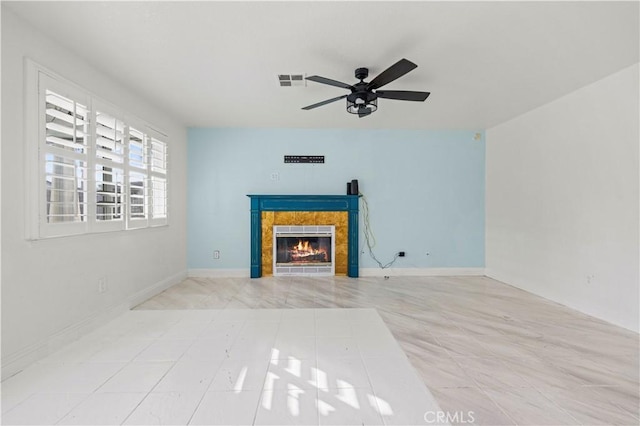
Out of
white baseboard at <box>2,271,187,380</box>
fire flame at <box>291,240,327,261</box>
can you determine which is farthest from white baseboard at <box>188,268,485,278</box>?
white baseboard at <box>2,271,187,380</box>

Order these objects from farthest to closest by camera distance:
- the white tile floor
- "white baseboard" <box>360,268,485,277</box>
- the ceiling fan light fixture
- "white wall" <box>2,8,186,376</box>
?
1. "white baseboard" <box>360,268,485,277</box>
2. the ceiling fan light fixture
3. "white wall" <box>2,8,186,376</box>
4. the white tile floor

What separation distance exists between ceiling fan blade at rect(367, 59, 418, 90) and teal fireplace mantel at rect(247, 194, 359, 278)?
2395 millimetres

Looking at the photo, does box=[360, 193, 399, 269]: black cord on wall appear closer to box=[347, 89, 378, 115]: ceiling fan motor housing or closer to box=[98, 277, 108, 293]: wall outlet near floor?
box=[347, 89, 378, 115]: ceiling fan motor housing

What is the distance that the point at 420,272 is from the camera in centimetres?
485

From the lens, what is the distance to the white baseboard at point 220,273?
15.5ft

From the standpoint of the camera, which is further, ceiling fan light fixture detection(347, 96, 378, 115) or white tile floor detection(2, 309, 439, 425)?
ceiling fan light fixture detection(347, 96, 378, 115)

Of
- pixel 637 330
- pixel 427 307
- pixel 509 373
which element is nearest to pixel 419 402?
pixel 509 373

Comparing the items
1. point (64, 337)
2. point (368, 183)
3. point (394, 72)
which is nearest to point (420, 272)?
point (368, 183)

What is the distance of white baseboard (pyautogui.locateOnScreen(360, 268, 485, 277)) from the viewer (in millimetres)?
4824

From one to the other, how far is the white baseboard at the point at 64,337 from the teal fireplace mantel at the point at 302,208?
1.61 meters

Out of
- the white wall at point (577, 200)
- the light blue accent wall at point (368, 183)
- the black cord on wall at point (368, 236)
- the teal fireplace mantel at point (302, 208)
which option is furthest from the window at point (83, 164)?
the white wall at point (577, 200)

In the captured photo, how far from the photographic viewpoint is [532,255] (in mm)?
3916

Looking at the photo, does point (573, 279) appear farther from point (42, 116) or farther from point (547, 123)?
point (42, 116)

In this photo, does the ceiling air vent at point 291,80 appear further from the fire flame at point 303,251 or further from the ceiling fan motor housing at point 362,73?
the fire flame at point 303,251
